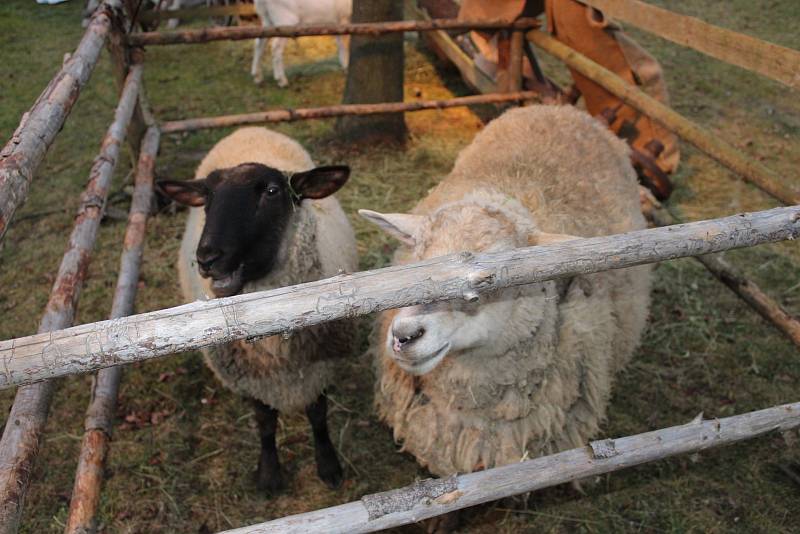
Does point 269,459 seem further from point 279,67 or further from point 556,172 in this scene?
point 279,67

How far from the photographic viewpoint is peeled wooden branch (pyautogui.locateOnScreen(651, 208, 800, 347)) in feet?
10.1

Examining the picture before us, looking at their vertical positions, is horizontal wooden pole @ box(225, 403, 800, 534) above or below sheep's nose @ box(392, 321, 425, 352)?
below

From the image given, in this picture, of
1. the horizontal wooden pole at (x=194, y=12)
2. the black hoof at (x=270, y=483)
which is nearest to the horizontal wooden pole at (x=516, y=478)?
the black hoof at (x=270, y=483)

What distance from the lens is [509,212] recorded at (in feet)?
7.68

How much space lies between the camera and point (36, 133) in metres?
1.98

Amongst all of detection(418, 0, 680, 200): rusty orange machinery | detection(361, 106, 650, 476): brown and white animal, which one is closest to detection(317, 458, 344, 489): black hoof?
detection(361, 106, 650, 476): brown and white animal

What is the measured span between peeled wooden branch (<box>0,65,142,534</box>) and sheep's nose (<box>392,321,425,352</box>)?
3.15 ft

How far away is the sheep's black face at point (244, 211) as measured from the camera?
2.41 m

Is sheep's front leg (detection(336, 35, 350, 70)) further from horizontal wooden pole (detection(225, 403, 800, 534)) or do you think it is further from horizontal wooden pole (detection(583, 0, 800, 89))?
horizontal wooden pole (detection(225, 403, 800, 534))

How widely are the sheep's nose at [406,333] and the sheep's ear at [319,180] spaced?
0.98 metres

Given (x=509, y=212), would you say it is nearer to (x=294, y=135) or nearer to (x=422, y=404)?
(x=422, y=404)

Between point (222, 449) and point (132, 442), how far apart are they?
0.49 m

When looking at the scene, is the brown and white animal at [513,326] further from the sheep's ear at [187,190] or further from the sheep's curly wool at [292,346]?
the sheep's ear at [187,190]

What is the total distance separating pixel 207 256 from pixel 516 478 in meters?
1.39
